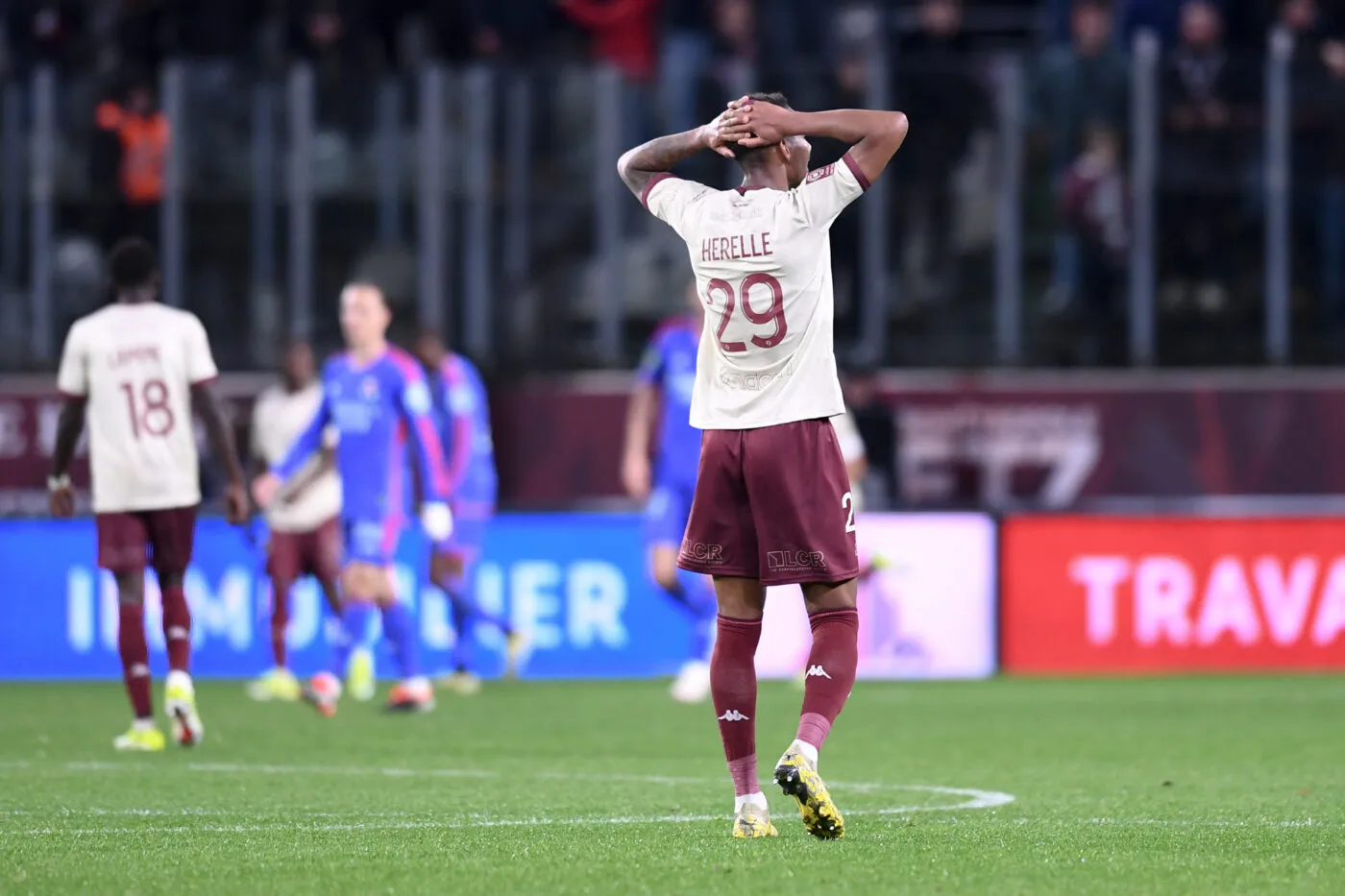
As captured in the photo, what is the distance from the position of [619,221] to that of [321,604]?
380 cm

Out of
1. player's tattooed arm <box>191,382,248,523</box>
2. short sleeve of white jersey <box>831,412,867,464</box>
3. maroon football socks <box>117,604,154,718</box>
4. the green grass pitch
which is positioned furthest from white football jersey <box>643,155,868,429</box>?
short sleeve of white jersey <box>831,412,867,464</box>

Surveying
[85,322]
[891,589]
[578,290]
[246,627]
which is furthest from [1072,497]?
[85,322]

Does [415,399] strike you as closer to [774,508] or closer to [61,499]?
[61,499]

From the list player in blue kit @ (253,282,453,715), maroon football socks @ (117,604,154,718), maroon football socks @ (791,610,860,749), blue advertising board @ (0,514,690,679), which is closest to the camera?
maroon football socks @ (791,610,860,749)

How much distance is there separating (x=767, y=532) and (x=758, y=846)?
2.97 ft

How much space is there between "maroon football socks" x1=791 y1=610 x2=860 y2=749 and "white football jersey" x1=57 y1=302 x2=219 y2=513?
4.20 m

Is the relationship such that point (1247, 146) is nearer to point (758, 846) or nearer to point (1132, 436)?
point (1132, 436)

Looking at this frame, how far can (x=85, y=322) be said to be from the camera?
33.6 ft

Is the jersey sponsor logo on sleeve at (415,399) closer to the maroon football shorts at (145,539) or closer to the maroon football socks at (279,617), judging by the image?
the maroon football socks at (279,617)

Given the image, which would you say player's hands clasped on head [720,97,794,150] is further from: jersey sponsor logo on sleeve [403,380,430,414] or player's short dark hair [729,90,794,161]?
jersey sponsor logo on sleeve [403,380,430,414]

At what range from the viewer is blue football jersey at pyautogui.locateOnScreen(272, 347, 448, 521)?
41.5ft

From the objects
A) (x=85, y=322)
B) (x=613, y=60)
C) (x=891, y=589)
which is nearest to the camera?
(x=85, y=322)

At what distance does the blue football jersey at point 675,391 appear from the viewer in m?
13.1

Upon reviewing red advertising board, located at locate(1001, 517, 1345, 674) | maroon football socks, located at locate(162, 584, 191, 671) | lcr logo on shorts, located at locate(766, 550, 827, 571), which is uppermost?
lcr logo on shorts, located at locate(766, 550, 827, 571)
